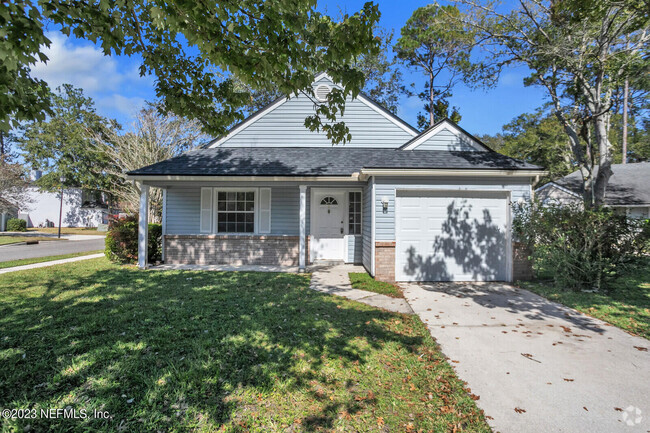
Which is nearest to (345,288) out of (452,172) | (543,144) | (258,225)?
(452,172)

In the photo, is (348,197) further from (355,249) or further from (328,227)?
(355,249)

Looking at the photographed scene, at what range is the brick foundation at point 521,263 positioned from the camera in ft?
24.2

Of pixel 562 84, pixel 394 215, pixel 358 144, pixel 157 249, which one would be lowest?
pixel 157 249

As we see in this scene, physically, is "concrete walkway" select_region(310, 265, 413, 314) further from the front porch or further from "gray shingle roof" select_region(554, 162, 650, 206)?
"gray shingle roof" select_region(554, 162, 650, 206)

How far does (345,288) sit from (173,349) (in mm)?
3965

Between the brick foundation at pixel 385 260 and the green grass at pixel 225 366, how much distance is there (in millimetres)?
2176

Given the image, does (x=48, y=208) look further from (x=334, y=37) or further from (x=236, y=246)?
(x=334, y=37)

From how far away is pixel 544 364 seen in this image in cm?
335

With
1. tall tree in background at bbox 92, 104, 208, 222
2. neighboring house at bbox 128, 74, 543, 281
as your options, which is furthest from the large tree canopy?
tall tree in background at bbox 92, 104, 208, 222

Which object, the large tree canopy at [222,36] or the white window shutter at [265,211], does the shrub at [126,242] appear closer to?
the white window shutter at [265,211]

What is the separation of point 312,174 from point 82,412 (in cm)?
700

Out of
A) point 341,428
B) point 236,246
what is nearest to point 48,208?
point 236,246

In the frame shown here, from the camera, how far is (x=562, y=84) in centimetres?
921

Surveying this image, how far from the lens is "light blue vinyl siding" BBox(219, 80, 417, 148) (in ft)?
36.4
